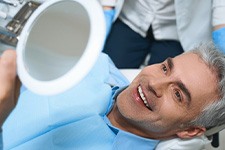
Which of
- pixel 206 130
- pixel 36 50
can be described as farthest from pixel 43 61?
pixel 206 130

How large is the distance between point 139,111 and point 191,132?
22 centimetres

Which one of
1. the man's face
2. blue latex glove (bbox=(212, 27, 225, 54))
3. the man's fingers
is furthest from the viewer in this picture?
blue latex glove (bbox=(212, 27, 225, 54))

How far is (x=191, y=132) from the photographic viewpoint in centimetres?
122

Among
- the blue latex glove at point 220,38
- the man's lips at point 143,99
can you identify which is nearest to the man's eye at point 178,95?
the man's lips at point 143,99

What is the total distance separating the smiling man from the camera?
114cm

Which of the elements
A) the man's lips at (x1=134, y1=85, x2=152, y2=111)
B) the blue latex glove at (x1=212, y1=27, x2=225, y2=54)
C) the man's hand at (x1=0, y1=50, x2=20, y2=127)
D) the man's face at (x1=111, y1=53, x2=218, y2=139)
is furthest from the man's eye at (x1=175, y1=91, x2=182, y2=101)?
the man's hand at (x1=0, y1=50, x2=20, y2=127)

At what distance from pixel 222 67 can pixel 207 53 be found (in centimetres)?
7

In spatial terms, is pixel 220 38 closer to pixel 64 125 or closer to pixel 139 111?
pixel 139 111

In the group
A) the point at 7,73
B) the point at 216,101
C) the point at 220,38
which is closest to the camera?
the point at 7,73

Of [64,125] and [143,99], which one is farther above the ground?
[143,99]

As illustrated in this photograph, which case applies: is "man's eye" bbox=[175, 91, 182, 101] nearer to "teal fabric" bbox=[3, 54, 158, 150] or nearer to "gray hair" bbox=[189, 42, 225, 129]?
"gray hair" bbox=[189, 42, 225, 129]

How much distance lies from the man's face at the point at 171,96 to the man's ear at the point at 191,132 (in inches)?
1.3

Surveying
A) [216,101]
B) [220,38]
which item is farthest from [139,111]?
[220,38]

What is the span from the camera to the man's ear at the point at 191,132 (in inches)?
47.6
